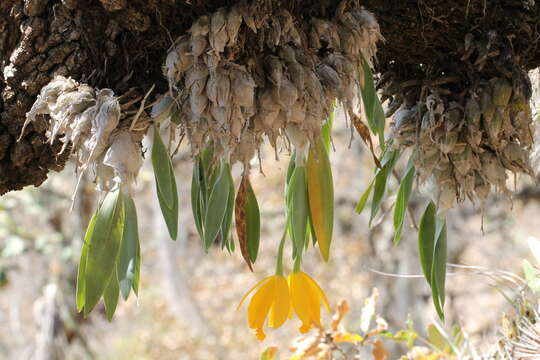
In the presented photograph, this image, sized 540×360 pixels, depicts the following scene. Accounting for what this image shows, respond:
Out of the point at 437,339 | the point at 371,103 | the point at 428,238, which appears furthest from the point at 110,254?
the point at 437,339

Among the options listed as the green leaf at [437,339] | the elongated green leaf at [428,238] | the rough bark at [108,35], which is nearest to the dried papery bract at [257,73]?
the rough bark at [108,35]

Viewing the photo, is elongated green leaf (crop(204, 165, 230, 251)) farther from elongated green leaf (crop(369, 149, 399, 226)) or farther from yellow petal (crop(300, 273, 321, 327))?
elongated green leaf (crop(369, 149, 399, 226))

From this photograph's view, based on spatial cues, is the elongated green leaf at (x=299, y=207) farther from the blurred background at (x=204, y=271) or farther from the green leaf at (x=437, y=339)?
the blurred background at (x=204, y=271)

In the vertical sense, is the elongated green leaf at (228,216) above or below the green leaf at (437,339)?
above

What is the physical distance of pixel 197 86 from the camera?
3.14 feet

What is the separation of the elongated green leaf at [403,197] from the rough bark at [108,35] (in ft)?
0.74

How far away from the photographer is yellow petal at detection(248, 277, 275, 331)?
112 cm

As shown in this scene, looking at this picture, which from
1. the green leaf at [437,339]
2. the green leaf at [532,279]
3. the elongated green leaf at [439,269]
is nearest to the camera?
the elongated green leaf at [439,269]

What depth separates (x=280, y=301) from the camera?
1135mm

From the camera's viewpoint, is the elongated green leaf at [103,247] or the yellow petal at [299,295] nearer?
the elongated green leaf at [103,247]

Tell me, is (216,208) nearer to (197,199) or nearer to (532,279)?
(197,199)

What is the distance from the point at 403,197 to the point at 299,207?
264mm

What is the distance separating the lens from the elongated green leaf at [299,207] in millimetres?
1060

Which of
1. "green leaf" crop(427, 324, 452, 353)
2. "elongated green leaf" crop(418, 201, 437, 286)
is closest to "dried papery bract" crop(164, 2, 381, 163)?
"elongated green leaf" crop(418, 201, 437, 286)
